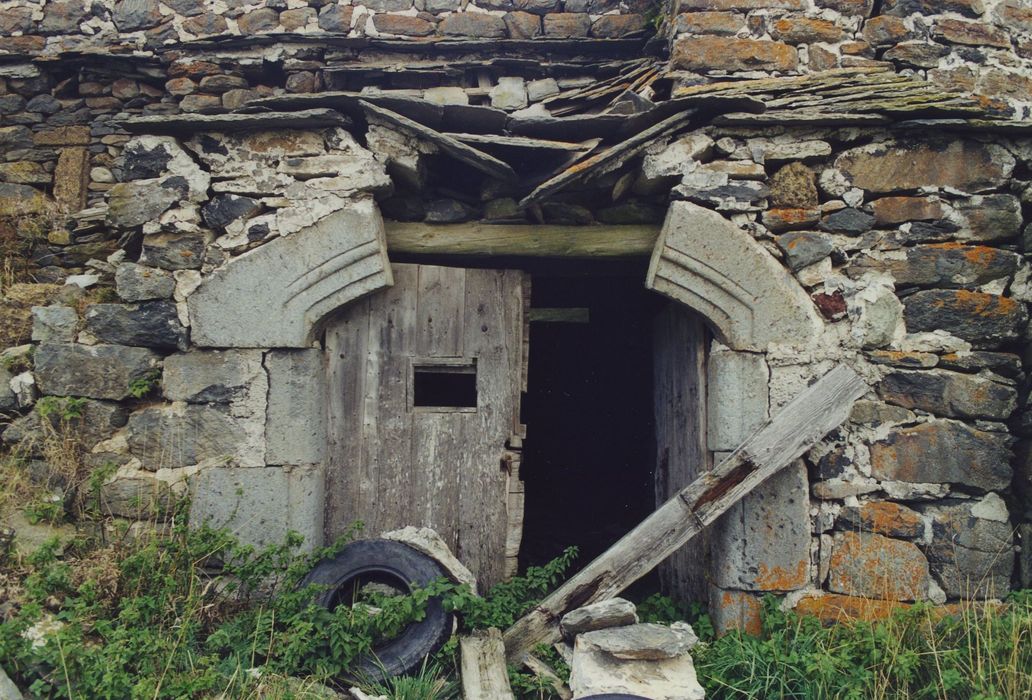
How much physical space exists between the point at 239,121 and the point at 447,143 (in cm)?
94

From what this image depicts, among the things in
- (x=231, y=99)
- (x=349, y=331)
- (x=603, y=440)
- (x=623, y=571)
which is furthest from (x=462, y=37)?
(x=603, y=440)

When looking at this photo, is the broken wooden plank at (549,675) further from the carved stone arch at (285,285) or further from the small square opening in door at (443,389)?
the carved stone arch at (285,285)

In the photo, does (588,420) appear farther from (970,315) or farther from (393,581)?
(970,315)

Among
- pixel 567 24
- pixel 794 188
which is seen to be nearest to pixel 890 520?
pixel 794 188

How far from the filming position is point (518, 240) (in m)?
3.63

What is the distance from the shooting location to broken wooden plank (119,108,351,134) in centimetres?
326

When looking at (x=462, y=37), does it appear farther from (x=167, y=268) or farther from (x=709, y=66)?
(x=167, y=268)

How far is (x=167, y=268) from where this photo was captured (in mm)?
3307

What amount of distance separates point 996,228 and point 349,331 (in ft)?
10.00

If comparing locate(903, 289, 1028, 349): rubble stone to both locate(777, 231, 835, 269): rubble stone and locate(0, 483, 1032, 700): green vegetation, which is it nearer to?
locate(777, 231, 835, 269): rubble stone

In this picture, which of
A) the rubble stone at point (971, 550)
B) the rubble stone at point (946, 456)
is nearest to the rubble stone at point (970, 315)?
the rubble stone at point (946, 456)

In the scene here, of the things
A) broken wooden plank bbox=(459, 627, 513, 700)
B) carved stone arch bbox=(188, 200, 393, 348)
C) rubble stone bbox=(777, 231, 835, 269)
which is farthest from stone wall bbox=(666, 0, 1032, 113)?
broken wooden plank bbox=(459, 627, 513, 700)

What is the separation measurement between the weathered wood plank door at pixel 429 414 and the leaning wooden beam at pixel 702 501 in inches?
22.5

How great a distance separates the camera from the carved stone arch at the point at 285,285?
328cm
